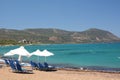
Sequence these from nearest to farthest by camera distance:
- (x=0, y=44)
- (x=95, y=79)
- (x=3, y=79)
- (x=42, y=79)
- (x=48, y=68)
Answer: (x=3, y=79) < (x=42, y=79) < (x=95, y=79) < (x=48, y=68) < (x=0, y=44)

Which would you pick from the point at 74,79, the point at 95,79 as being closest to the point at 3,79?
the point at 74,79

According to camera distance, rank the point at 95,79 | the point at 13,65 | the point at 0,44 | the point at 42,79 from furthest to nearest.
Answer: the point at 0,44 → the point at 13,65 → the point at 95,79 → the point at 42,79

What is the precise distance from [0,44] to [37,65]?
533ft

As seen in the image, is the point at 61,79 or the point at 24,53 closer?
the point at 61,79

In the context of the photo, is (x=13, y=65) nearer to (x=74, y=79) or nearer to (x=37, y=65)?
(x=37, y=65)

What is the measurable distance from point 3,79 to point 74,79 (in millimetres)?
4854

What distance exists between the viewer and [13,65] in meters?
24.5

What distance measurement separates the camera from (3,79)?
18266 millimetres

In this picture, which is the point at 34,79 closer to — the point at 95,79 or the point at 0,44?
the point at 95,79

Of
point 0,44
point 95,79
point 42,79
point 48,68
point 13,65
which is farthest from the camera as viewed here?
point 0,44

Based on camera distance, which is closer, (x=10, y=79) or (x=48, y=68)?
(x=10, y=79)

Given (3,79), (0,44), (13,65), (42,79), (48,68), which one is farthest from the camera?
(0,44)

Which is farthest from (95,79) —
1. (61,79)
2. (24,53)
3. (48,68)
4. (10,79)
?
(24,53)

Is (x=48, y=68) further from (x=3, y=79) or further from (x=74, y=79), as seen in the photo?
(x=3, y=79)
